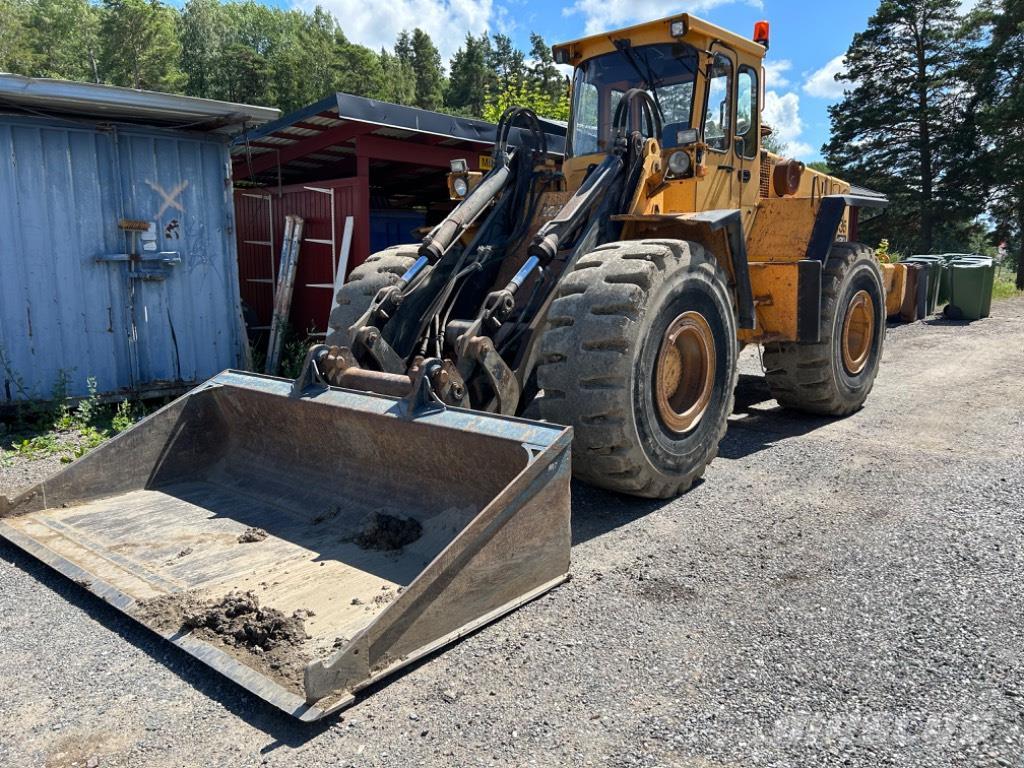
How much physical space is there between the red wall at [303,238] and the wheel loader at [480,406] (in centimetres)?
369

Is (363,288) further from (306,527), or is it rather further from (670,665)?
(670,665)

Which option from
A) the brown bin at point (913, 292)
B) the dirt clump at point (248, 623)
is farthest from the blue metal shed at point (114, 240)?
the brown bin at point (913, 292)

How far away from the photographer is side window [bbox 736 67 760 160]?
657cm

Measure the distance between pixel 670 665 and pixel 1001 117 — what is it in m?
28.4

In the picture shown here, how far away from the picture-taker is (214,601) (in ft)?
11.9

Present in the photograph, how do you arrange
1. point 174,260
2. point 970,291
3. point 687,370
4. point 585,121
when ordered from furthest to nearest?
1. point 970,291
2. point 174,260
3. point 585,121
4. point 687,370

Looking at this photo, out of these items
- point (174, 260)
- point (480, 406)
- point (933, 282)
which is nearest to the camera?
point (480, 406)

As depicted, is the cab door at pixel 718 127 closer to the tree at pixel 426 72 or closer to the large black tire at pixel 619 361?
the large black tire at pixel 619 361

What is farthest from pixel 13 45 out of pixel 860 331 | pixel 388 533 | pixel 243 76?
pixel 388 533

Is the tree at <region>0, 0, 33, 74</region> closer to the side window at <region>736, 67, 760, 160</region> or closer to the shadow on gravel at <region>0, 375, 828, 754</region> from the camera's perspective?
the side window at <region>736, 67, 760, 160</region>

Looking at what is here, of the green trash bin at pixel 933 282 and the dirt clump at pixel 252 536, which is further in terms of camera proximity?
the green trash bin at pixel 933 282

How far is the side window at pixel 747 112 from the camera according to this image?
6.57 metres

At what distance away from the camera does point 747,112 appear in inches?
265

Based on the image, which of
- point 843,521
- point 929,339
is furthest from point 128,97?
point 929,339
